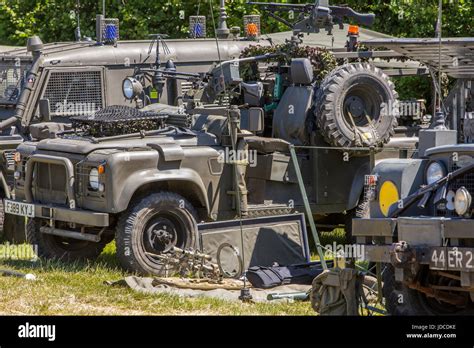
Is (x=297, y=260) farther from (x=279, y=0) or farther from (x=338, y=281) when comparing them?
(x=279, y=0)

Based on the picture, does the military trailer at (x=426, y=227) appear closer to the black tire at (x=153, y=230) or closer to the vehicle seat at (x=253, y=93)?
the black tire at (x=153, y=230)

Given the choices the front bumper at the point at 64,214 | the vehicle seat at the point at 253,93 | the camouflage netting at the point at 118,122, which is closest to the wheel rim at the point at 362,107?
the vehicle seat at the point at 253,93

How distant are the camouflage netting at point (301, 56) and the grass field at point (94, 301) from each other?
10.8 ft

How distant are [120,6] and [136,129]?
11644 mm

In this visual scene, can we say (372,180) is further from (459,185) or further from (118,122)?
(118,122)

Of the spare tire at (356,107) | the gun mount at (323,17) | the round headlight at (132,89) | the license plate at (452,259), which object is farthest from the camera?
the round headlight at (132,89)

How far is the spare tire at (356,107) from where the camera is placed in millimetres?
12227

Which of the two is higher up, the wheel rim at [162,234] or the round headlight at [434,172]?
the round headlight at [434,172]

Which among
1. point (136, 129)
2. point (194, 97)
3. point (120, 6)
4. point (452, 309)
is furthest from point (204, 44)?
point (452, 309)

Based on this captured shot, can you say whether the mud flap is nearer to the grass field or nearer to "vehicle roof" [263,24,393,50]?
the grass field

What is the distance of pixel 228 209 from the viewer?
12.1 metres

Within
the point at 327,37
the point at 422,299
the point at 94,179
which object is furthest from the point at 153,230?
the point at 327,37

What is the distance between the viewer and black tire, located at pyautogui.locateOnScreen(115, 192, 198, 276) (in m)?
11.2

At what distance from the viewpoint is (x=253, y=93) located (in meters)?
13.2
